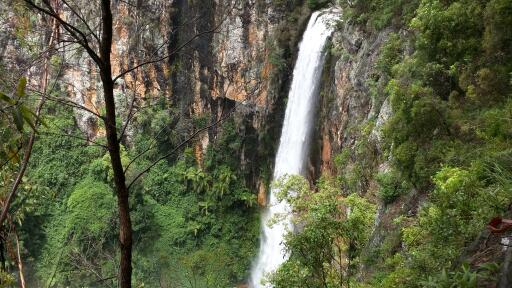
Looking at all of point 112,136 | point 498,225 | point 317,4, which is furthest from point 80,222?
point 498,225

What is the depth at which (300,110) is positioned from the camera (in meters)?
15.8

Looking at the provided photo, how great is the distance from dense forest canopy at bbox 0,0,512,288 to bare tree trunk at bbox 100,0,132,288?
1 cm

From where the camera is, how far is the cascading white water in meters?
15.0

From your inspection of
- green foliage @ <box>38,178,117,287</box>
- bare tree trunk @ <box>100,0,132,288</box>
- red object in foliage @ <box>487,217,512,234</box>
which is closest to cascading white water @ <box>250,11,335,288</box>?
green foliage @ <box>38,178,117,287</box>

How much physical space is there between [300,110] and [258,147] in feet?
13.8

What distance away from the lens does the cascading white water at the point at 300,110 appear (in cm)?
1500

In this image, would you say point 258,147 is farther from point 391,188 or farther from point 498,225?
point 498,225

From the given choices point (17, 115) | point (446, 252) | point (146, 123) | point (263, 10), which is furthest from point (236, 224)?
point (17, 115)

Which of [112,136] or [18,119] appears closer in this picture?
[18,119]

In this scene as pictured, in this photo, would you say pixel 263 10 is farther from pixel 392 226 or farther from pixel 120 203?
pixel 120 203

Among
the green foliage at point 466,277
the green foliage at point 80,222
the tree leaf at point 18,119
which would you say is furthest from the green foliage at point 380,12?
the green foliage at point 80,222

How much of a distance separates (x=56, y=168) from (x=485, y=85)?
21.0 metres

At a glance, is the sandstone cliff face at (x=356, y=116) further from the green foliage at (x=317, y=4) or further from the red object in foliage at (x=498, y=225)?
the red object in foliage at (x=498, y=225)

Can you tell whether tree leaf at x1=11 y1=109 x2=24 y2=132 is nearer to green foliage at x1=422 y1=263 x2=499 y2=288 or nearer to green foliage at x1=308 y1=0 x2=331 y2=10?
green foliage at x1=422 y1=263 x2=499 y2=288
